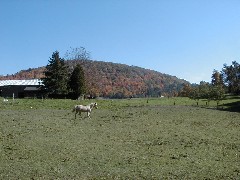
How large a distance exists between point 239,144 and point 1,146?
43.4 feet

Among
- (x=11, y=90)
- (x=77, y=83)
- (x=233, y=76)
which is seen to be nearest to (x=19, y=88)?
(x=11, y=90)

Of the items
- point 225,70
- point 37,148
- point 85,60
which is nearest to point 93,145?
point 37,148

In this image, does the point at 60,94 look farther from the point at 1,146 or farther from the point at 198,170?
the point at 198,170

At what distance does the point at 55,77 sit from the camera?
8706 cm

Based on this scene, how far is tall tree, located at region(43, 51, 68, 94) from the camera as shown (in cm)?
8612

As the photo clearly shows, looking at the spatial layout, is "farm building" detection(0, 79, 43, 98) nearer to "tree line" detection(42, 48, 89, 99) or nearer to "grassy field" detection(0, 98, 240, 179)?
"tree line" detection(42, 48, 89, 99)

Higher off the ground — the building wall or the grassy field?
the building wall

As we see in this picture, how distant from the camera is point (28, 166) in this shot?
1434cm

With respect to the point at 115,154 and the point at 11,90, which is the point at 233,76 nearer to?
the point at 11,90

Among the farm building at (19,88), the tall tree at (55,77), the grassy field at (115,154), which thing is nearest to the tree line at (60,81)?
the tall tree at (55,77)

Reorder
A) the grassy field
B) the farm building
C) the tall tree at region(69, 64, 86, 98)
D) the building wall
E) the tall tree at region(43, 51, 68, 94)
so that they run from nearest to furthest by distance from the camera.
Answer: the grassy field → the tall tree at region(43, 51, 68, 94) → the tall tree at region(69, 64, 86, 98) → the farm building → the building wall

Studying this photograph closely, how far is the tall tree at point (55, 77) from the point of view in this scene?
283 feet

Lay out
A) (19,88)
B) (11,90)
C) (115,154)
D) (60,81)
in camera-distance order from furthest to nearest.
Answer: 1. (11,90)
2. (19,88)
3. (60,81)
4. (115,154)

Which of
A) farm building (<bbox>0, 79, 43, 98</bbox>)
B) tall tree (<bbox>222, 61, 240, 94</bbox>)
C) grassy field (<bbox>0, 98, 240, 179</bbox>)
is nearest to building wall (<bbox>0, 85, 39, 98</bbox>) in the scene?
farm building (<bbox>0, 79, 43, 98</bbox>)
